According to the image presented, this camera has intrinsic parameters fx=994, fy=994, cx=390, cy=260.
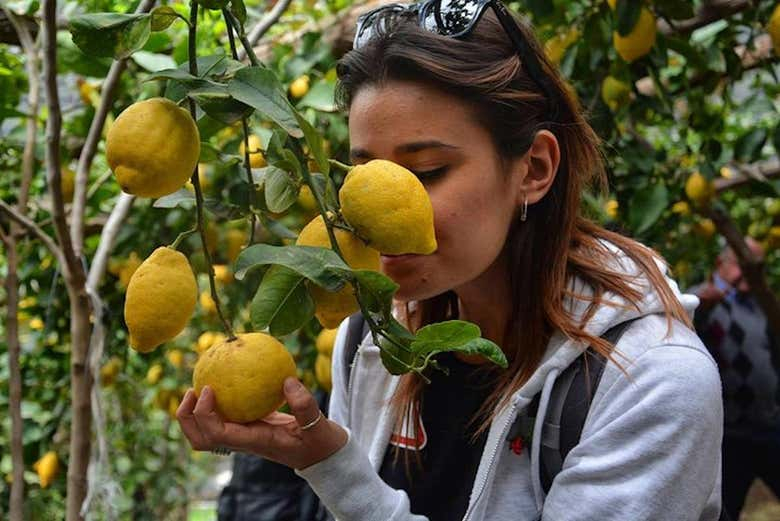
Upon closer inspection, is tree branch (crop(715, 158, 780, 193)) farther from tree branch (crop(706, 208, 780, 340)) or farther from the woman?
the woman

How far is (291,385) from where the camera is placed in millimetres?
819

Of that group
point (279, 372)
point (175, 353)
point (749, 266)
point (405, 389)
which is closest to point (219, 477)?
point (175, 353)

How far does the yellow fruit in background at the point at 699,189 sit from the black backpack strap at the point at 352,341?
1282mm

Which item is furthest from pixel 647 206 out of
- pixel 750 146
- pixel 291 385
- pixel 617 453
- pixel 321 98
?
pixel 291 385

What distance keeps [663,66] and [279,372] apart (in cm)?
151

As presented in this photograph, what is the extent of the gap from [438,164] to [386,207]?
0.27 metres

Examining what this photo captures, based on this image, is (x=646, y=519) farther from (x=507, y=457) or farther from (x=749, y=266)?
(x=749, y=266)

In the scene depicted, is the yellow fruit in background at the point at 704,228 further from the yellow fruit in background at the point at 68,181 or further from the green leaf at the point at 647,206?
the yellow fruit in background at the point at 68,181

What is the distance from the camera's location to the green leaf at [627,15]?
1.82 m

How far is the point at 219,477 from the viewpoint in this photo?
5.20 meters

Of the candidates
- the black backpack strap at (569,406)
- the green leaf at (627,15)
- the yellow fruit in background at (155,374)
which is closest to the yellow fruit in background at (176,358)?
the yellow fruit in background at (155,374)

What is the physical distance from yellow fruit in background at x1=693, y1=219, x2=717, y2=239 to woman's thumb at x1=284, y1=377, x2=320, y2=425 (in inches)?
94.1

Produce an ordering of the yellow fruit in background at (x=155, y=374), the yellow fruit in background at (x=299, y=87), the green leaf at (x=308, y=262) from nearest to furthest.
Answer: the green leaf at (x=308, y=262)
the yellow fruit in background at (x=299, y=87)
the yellow fruit in background at (x=155, y=374)

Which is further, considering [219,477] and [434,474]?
[219,477]
